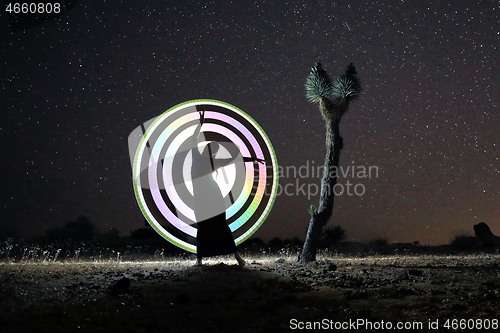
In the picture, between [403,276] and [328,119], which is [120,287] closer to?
[403,276]

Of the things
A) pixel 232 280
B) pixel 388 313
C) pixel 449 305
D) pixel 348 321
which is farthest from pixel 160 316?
pixel 449 305

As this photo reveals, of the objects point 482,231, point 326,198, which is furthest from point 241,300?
point 482,231

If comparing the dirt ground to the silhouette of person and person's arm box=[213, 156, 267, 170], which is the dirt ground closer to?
the silhouette of person

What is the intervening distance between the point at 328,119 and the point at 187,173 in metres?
5.42

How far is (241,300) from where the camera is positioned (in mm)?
8820

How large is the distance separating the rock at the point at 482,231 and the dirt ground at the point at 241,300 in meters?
16.3

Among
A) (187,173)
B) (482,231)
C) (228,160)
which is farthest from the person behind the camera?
(482,231)

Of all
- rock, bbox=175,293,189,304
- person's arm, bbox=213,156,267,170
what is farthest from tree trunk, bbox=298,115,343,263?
rock, bbox=175,293,189,304

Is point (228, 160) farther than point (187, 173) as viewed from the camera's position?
No

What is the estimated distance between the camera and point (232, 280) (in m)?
10.2

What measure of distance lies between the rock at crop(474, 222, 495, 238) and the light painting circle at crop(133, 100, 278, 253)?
17797 mm

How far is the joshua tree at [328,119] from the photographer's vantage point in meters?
14.4

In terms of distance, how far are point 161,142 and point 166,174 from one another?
0.99 metres

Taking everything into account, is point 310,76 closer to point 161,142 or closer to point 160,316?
point 161,142
